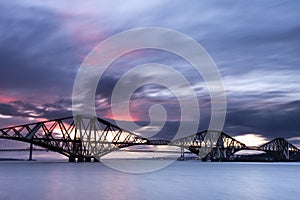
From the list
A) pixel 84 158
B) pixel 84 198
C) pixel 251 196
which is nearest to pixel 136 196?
pixel 84 198

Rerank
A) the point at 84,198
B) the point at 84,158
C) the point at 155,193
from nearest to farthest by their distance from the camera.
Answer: the point at 84,198 → the point at 155,193 → the point at 84,158

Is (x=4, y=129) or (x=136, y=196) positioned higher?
(x=4, y=129)

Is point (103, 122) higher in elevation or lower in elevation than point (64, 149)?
higher

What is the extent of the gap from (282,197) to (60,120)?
135 metres

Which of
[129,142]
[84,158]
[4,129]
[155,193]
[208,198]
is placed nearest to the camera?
[208,198]

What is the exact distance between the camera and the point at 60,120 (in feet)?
544

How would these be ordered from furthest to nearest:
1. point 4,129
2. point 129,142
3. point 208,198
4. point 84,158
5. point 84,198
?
point 129,142 → point 84,158 → point 4,129 → point 208,198 → point 84,198

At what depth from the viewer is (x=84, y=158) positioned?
171 meters

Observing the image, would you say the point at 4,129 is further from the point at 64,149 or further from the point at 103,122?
the point at 103,122

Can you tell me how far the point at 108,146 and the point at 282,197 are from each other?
5345 inches

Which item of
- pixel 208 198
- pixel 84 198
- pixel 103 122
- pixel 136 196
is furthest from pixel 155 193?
pixel 103 122

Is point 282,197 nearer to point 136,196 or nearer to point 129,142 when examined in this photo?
point 136,196

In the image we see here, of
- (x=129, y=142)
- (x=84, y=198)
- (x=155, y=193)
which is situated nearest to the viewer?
(x=84, y=198)

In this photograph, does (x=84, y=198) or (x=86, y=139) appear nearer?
(x=84, y=198)
